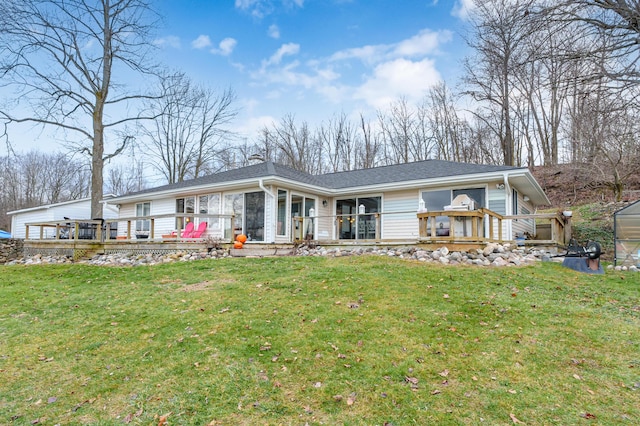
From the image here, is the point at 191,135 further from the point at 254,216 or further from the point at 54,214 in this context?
the point at 254,216

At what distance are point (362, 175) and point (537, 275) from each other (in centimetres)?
858

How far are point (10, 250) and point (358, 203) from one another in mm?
13277

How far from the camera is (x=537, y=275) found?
692 centimetres

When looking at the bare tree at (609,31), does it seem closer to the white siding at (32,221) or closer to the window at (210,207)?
the window at (210,207)

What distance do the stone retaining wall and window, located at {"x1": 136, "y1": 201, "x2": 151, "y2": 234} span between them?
167 inches

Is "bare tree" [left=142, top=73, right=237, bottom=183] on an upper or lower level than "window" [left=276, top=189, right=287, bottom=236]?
upper

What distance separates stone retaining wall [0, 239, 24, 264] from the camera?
1346 centimetres

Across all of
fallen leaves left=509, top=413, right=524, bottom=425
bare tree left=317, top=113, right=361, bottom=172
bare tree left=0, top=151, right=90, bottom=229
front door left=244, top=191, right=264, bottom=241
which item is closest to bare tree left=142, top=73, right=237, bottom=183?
bare tree left=317, top=113, right=361, bottom=172

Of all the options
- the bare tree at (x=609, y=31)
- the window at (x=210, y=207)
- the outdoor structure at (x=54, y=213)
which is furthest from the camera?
the outdoor structure at (x=54, y=213)

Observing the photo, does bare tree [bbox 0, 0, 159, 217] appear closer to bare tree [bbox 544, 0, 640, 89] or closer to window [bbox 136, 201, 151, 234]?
window [bbox 136, 201, 151, 234]

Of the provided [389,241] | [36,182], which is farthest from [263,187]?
[36,182]

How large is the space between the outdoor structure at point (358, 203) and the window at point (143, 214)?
705 millimetres

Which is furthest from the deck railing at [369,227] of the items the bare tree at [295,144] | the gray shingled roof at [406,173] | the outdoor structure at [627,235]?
the bare tree at [295,144]

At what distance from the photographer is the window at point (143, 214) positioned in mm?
15078
